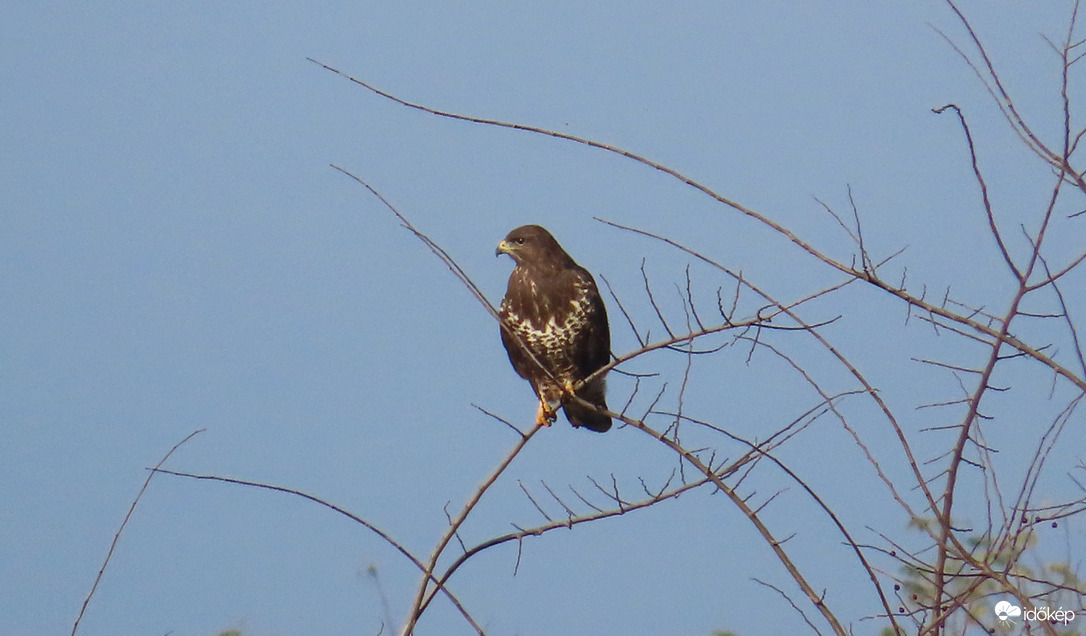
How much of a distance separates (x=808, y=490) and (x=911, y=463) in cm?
27

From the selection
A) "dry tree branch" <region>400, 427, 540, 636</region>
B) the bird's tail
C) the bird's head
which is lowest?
"dry tree branch" <region>400, 427, 540, 636</region>

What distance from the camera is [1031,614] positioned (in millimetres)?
2424

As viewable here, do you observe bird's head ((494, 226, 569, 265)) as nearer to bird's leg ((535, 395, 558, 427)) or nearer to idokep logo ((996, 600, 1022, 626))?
bird's leg ((535, 395, 558, 427))

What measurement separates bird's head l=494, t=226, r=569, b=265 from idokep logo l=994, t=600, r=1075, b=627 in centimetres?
198

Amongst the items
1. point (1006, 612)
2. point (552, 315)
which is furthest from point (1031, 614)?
point (552, 315)

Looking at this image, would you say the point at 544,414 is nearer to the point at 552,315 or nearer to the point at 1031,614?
the point at 552,315

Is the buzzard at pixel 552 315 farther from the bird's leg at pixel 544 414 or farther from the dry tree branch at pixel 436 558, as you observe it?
the dry tree branch at pixel 436 558

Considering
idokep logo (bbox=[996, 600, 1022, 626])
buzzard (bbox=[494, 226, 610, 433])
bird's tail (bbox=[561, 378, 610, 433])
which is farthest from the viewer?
bird's tail (bbox=[561, 378, 610, 433])

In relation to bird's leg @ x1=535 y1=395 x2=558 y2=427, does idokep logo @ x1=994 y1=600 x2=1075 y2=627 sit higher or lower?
lower

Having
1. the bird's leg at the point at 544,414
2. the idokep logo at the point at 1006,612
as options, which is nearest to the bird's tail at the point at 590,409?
the bird's leg at the point at 544,414

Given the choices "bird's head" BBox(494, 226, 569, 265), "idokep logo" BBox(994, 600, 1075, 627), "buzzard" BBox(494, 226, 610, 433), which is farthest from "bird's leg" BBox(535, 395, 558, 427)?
"idokep logo" BBox(994, 600, 1075, 627)

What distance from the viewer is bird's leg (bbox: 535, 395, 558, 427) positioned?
Result: 4.58 meters

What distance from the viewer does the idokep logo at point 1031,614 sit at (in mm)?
2449

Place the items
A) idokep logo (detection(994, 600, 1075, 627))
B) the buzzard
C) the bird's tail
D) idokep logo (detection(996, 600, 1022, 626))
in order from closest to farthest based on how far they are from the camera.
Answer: idokep logo (detection(994, 600, 1075, 627)) → idokep logo (detection(996, 600, 1022, 626)) → the buzzard → the bird's tail
